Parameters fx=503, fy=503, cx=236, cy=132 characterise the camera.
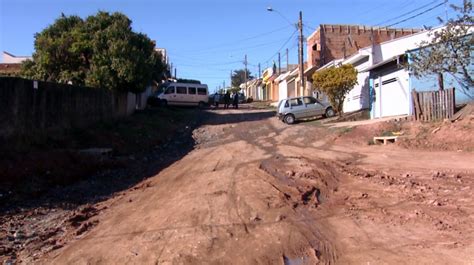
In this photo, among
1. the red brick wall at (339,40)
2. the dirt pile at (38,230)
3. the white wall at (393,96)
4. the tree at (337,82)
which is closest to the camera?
the dirt pile at (38,230)

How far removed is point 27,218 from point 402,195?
7.12 meters

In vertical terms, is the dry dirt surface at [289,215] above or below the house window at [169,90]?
below

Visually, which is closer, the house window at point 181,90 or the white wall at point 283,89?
the house window at point 181,90

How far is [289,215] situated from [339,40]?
1554 inches

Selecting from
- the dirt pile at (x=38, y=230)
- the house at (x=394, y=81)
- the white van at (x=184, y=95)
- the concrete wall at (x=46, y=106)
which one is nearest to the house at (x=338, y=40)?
the white van at (x=184, y=95)

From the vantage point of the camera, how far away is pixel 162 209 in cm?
888

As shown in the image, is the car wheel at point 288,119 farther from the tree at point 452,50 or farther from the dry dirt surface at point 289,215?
the dry dirt surface at point 289,215

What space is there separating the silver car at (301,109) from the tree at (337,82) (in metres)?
0.58

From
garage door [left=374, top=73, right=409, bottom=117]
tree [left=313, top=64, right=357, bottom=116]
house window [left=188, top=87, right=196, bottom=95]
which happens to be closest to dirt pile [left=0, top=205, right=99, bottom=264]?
garage door [left=374, top=73, right=409, bottom=117]

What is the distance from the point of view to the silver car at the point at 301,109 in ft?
90.1

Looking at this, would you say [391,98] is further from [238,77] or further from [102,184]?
[238,77]

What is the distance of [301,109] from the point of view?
1088 inches

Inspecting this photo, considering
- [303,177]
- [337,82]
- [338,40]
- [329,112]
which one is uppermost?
[338,40]

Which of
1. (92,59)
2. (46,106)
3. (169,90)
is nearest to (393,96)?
(92,59)
